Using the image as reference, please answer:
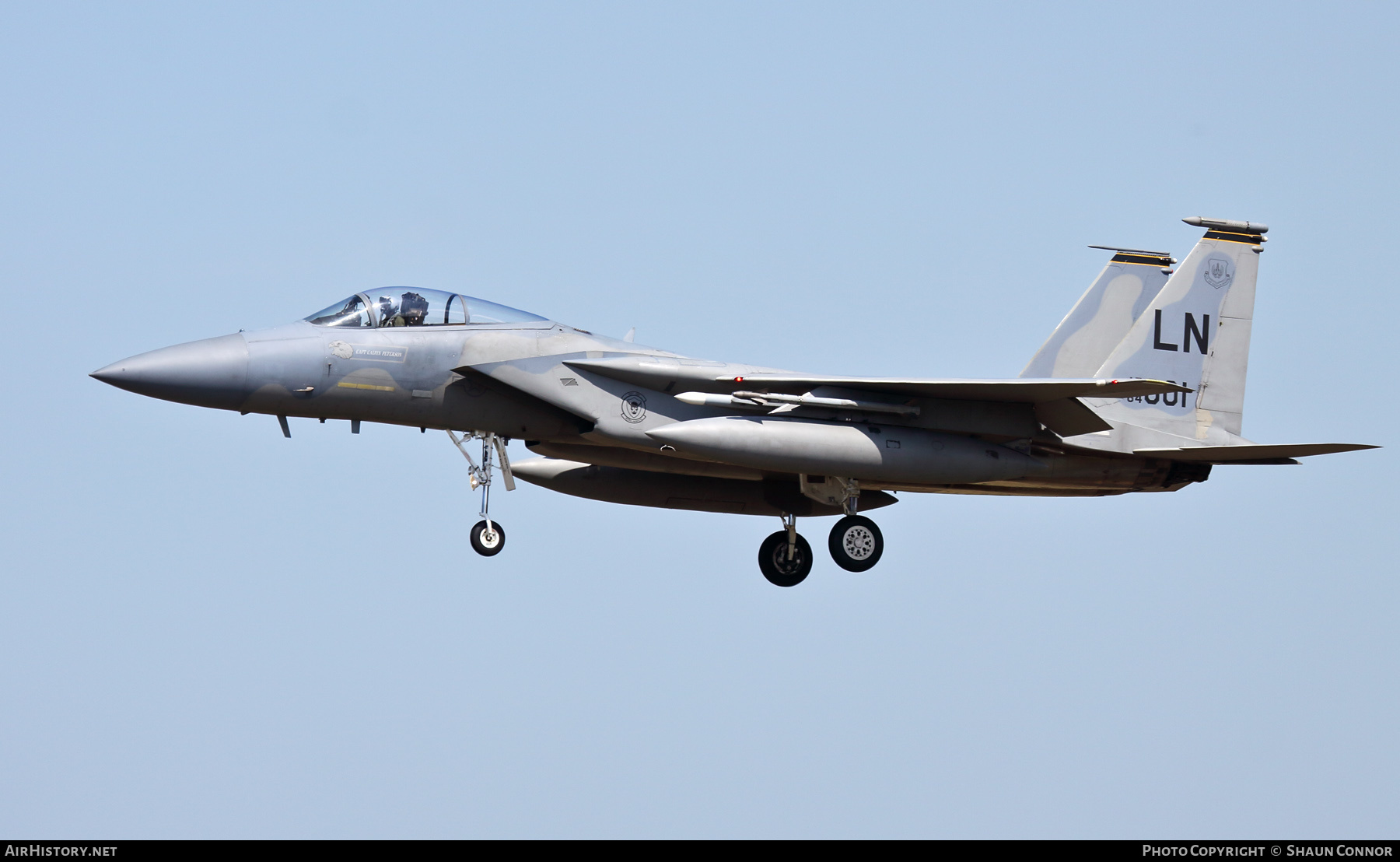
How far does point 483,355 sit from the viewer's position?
17141mm

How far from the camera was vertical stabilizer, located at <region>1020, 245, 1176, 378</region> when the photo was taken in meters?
20.2

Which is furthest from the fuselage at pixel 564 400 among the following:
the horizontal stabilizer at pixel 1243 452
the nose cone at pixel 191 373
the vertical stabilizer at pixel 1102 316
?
the vertical stabilizer at pixel 1102 316

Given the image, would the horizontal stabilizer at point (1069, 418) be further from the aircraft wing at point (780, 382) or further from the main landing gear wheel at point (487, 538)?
the main landing gear wheel at point (487, 538)

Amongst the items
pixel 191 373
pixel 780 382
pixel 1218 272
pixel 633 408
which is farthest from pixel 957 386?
pixel 191 373

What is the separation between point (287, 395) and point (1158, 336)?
1069 cm

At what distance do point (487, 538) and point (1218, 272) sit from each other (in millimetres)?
10000

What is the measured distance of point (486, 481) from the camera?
17.5 metres

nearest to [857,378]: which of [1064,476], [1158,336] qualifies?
[1064,476]

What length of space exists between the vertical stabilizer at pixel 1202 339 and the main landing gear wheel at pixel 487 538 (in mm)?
8043

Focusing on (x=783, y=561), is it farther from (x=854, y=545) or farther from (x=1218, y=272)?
(x=1218, y=272)

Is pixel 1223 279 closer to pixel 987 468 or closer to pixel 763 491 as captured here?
pixel 987 468

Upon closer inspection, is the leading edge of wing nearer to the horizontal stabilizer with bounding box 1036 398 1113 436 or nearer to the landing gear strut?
the horizontal stabilizer with bounding box 1036 398 1113 436
